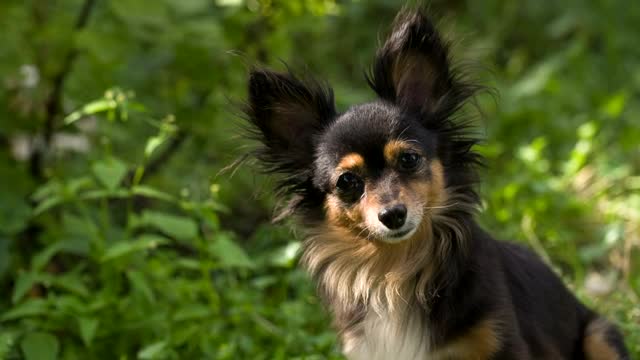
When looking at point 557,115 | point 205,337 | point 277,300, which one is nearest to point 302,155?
point 205,337

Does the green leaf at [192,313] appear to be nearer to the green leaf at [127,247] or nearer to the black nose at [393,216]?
the green leaf at [127,247]

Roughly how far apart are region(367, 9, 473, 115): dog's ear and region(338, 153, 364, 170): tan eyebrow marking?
0.33 metres

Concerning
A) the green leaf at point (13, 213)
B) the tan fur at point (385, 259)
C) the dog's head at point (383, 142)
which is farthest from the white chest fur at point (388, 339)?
the green leaf at point (13, 213)

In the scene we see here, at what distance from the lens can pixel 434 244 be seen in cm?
450

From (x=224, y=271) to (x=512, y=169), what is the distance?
6.73ft

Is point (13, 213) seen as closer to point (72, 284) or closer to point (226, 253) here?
point (72, 284)

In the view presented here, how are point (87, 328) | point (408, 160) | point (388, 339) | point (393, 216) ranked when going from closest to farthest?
point (393, 216), point (408, 160), point (388, 339), point (87, 328)

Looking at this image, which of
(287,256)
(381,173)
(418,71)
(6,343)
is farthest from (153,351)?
(418,71)

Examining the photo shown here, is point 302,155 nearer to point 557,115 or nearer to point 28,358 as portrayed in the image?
point 28,358

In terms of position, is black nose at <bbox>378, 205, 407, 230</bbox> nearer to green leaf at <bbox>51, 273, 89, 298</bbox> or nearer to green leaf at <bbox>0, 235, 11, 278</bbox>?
green leaf at <bbox>51, 273, 89, 298</bbox>

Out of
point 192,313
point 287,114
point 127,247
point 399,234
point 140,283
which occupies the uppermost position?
point 287,114

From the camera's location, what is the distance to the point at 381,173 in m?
4.31

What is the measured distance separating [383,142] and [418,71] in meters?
0.44

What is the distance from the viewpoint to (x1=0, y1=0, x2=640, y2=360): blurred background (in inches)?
214
